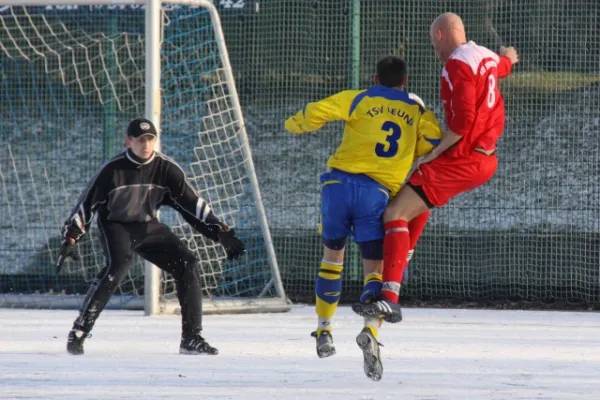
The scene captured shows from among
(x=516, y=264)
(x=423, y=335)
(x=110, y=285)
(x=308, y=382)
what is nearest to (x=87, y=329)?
(x=110, y=285)

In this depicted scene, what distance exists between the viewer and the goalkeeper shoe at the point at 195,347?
6984mm

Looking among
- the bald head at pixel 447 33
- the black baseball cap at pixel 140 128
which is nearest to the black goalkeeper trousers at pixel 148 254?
the black baseball cap at pixel 140 128

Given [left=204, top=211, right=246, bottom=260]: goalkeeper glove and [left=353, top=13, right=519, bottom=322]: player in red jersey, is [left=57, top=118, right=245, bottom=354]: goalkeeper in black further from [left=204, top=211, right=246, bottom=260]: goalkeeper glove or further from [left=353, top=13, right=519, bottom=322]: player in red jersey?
[left=353, top=13, right=519, bottom=322]: player in red jersey

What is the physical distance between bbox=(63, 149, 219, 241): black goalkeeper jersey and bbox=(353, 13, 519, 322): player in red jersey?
129 cm

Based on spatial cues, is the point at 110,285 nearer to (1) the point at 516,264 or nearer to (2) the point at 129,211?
(2) the point at 129,211

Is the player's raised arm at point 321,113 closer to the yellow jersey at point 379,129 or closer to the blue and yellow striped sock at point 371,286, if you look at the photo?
the yellow jersey at point 379,129

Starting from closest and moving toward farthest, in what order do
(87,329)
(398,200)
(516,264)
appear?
(398,200)
(87,329)
(516,264)

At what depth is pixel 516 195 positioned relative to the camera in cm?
1091

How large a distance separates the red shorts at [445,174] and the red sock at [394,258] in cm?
26

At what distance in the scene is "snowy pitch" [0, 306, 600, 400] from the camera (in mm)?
5543

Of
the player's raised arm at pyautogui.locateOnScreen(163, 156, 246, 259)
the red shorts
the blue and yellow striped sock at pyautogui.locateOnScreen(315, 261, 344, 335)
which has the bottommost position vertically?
the blue and yellow striped sock at pyautogui.locateOnScreen(315, 261, 344, 335)

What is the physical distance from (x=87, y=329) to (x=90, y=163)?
4.40 metres

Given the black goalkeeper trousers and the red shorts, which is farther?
the black goalkeeper trousers

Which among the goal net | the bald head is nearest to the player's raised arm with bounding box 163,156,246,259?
the bald head
